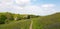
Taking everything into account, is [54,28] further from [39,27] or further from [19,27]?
[19,27]

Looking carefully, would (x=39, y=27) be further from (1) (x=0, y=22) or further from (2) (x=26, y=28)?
(1) (x=0, y=22)

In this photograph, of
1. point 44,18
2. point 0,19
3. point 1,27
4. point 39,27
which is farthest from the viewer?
point 0,19

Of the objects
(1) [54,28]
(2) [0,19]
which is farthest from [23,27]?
(2) [0,19]

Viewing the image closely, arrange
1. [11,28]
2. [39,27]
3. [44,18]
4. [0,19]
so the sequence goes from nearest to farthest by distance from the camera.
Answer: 1. [39,27]
2. [11,28]
3. [44,18]
4. [0,19]

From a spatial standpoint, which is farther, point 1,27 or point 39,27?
point 1,27

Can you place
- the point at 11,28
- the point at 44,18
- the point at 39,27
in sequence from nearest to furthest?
the point at 39,27, the point at 11,28, the point at 44,18

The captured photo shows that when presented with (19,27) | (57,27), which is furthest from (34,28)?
(57,27)

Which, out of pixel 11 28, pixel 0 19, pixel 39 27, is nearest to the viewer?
pixel 39 27

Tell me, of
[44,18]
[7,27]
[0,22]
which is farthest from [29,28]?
[0,22]

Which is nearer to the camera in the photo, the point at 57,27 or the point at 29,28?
the point at 57,27
